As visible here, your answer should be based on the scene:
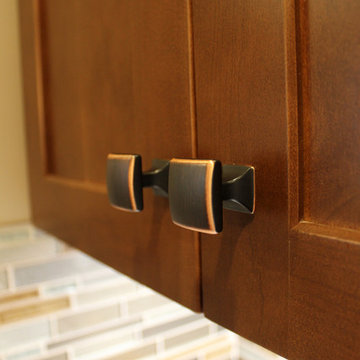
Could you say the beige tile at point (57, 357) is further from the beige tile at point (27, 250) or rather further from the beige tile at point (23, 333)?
the beige tile at point (27, 250)

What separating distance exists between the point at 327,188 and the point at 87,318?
2.65ft

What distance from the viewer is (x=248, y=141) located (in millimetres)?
296

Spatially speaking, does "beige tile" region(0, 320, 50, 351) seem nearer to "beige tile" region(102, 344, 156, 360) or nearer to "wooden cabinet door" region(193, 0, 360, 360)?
"beige tile" region(102, 344, 156, 360)

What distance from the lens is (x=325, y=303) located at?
0.84 feet

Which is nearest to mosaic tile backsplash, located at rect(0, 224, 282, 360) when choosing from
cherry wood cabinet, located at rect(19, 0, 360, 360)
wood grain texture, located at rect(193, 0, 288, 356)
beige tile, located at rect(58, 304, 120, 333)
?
beige tile, located at rect(58, 304, 120, 333)

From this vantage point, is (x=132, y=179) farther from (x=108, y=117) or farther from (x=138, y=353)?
(x=138, y=353)

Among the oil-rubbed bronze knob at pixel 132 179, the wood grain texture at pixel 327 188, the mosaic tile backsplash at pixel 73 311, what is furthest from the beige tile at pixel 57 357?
Result: the wood grain texture at pixel 327 188

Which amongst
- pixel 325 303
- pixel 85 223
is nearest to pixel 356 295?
pixel 325 303

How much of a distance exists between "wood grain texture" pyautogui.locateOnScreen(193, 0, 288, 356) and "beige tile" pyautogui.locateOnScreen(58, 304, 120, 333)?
2.18 ft

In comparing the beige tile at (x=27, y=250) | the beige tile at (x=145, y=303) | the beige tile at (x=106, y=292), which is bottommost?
the beige tile at (x=145, y=303)

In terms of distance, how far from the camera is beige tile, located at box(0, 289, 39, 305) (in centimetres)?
86

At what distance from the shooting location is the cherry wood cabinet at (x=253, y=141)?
0.81 feet

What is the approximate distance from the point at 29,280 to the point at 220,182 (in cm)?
70

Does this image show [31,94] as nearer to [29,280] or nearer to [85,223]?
[85,223]
